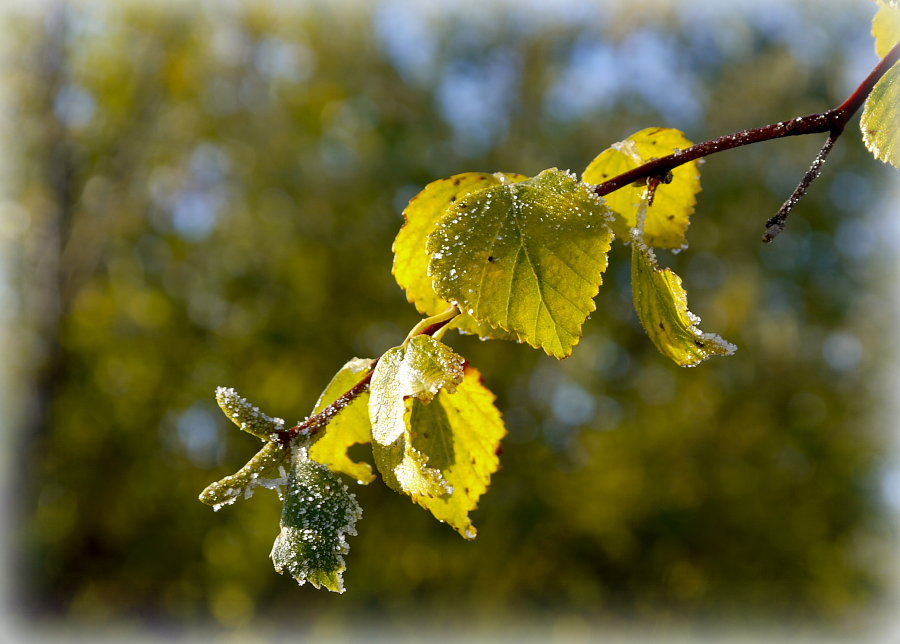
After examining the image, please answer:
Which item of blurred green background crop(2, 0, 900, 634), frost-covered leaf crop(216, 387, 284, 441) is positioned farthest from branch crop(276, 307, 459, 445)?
blurred green background crop(2, 0, 900, 634)

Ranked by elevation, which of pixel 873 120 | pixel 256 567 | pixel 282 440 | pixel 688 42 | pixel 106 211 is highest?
pixel 688 42

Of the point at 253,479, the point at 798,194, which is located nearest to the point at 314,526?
the point at 253,479

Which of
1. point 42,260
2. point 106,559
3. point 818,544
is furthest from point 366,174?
point 818,544

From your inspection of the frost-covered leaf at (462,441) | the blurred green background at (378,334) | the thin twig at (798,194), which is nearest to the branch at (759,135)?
the thin twig at (798,194)

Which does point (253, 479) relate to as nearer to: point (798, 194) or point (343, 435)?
point (343, 435)

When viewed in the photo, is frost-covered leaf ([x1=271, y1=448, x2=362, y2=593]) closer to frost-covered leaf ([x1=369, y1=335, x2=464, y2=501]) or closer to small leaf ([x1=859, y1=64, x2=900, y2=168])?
frost-covered leaf ([x1=369, y1=335, x2=464, y2=501])

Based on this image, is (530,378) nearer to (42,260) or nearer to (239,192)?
(239,192)

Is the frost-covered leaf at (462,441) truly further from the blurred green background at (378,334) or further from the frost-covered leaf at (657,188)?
the blurred green background at (378,334)

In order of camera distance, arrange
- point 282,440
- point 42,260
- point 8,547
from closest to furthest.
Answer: point 282,440 → point 8,547 → point 42,260
